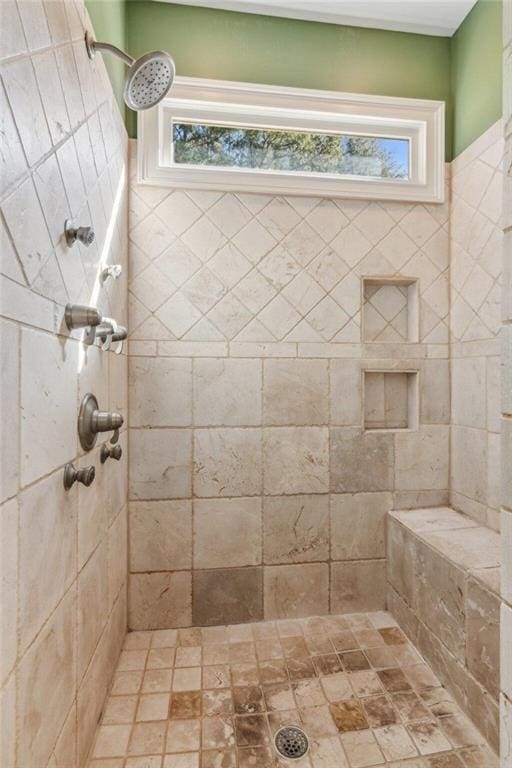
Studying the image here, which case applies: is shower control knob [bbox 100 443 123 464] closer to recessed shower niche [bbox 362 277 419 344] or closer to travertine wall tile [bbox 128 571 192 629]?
travertine wall tile [bbox 128 571 192 629]

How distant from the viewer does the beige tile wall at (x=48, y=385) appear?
0.65m

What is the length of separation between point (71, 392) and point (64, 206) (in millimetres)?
453

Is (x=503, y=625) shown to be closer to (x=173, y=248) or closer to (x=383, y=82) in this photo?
(x=173, y=248)

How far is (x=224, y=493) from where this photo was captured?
171cm

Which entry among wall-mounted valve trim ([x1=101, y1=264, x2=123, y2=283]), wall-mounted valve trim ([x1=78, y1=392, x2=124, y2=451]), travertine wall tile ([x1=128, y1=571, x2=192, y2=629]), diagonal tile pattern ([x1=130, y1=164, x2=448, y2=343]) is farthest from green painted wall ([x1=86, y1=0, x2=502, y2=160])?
travertine wall tile ([x1=128, y1=571, x2=192, y2=629])

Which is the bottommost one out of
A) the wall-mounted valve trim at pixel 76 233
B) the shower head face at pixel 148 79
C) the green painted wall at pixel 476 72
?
the wall-mounted valve trim at pixel 76 233

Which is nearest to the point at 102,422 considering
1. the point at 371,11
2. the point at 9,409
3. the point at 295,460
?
the point at 9,409

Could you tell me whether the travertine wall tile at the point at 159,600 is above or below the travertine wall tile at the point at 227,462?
below

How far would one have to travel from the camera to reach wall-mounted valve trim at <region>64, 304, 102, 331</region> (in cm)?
90

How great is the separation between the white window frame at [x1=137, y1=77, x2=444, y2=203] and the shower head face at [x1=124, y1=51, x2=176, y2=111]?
49 cm

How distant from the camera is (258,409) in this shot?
1724mm

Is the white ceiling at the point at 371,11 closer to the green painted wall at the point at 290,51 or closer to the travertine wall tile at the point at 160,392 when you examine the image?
the green painted wall at the point at 290,51

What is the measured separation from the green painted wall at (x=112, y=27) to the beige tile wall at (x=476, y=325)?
1554 millimetres

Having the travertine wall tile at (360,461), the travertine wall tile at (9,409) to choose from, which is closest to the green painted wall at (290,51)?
the travertine wall tile at (9,409)
